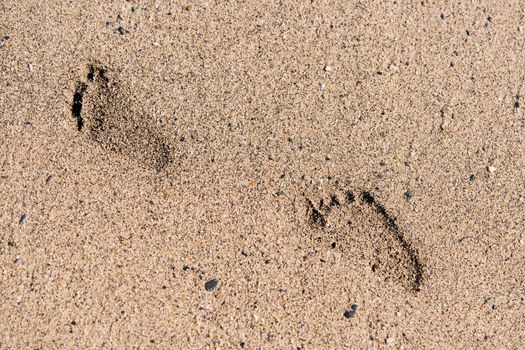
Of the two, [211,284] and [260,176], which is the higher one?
[260,176]

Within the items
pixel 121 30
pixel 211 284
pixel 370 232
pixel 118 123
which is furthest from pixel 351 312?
pixel 121 30

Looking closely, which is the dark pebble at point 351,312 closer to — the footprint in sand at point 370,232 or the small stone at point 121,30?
the footprint in sand at point 370,232

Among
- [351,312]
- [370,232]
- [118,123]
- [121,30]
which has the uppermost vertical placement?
[121,30]

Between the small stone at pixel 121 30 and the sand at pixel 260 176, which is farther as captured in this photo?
the small stone at pixel 121 30

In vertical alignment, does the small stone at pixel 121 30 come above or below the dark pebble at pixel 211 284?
above

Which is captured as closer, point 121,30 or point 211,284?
point 211,284

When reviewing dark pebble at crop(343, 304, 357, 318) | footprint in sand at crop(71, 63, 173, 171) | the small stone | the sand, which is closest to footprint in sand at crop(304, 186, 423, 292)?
the sand

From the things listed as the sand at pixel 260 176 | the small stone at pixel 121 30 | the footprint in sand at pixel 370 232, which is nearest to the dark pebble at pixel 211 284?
the sand at pixel 260 176

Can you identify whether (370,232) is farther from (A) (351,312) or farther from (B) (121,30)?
(B) (121,30)
